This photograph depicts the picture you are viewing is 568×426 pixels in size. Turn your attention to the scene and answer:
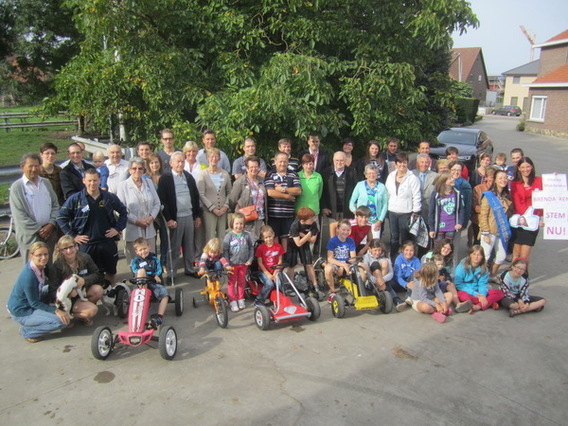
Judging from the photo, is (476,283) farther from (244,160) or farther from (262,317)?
(244,160)

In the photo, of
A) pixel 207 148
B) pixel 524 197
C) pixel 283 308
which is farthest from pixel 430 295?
pixel 207 148

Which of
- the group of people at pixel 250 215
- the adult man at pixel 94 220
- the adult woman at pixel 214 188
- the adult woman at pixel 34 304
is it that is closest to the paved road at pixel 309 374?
the adult woman at pixel 34 304

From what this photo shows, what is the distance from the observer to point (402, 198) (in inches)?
282

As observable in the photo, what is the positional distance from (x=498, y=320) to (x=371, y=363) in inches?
85.8

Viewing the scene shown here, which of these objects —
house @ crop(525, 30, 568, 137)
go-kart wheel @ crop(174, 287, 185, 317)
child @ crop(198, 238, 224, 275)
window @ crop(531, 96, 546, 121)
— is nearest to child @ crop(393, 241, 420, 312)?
child @ crop(198, 238, 224, 275)

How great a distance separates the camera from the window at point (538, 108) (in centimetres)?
3516

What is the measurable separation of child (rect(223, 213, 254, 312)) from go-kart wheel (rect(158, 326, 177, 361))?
1.31m

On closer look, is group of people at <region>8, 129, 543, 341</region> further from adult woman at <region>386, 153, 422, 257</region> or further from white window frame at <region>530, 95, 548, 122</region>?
white window frame at <region>530, 95, 548, 122</region>

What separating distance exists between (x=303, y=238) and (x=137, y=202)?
7.53ft

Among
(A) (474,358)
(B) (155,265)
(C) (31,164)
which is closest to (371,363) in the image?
(A) (474,358)

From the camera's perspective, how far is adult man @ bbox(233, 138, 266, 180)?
7.18m

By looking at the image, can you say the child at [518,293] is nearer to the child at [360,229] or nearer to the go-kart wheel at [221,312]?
the child at [360,229]

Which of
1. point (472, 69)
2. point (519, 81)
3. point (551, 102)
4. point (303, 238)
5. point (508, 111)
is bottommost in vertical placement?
point (303, 238)

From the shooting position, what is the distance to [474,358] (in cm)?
506
